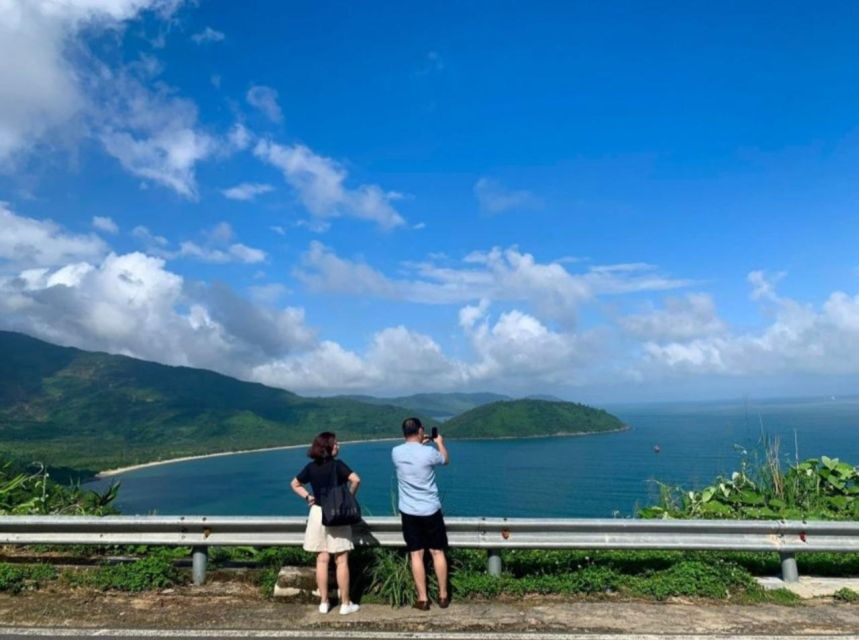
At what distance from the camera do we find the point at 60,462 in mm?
157000

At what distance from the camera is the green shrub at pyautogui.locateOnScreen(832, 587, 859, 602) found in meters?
5.43

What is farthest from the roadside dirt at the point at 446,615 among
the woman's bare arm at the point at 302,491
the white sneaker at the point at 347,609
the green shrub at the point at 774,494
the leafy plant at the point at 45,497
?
the leafy plant at the point at 45,497

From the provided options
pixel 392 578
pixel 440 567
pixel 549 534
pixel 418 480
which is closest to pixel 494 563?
pixel 549 534

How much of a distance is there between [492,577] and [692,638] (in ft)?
6.23

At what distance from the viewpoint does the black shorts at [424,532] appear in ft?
18.2

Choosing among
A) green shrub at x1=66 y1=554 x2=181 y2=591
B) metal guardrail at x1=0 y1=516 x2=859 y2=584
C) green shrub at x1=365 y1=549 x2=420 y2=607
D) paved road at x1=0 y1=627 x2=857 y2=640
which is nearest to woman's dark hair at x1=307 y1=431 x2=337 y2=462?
metal guardrail at x1=0 y1=516 x2=859 y2=584

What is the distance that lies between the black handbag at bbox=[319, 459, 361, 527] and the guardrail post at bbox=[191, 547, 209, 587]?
155 cm

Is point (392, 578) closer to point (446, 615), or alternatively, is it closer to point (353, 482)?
point (446, 615)

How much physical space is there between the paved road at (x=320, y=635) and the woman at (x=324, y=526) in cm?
60

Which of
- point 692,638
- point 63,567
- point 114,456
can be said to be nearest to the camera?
point 692,638

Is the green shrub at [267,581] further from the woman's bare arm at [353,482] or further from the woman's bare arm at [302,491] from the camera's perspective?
the woman's bare arm at [353,482]

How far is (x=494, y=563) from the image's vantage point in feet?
19.8

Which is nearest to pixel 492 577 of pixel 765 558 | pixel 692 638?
pixel 692 638

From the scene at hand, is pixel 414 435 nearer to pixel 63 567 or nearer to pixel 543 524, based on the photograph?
pixel 543 524
